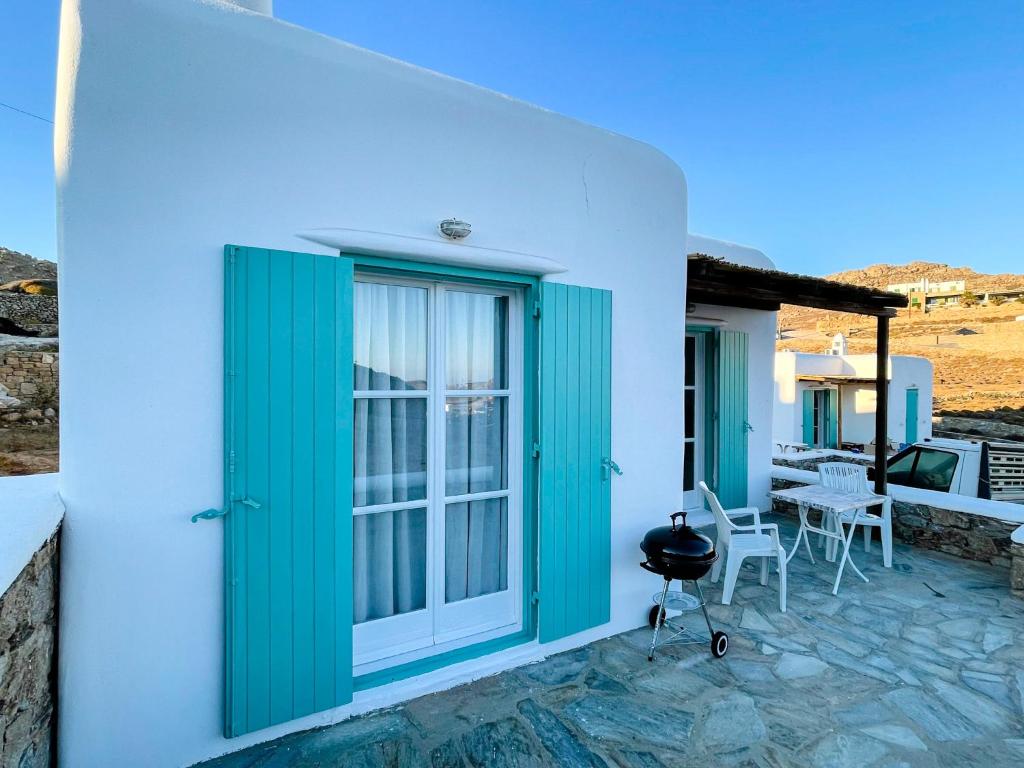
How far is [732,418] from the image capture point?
6465mm

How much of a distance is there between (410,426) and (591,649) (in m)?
1.98

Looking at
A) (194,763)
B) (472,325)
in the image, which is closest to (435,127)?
(472,325)

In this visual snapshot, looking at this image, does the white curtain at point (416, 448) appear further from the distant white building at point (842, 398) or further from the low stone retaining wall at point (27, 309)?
the distant white building at point (842, 398)

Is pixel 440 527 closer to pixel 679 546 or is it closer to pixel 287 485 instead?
pixel 287 485

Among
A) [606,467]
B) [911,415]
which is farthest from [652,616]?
[911,415]

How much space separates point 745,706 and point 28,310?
14.2 metres

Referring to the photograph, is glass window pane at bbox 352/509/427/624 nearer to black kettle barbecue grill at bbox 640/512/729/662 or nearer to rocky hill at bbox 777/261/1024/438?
black kettle barbecue grill at bbox 640/512/729/662

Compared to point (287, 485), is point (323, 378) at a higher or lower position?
higher

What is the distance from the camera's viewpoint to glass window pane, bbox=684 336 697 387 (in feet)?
21.2

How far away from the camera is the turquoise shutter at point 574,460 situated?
3.29 meters

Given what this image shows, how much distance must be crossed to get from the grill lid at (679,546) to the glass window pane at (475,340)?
4.67 feet

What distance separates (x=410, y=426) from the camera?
121 inches

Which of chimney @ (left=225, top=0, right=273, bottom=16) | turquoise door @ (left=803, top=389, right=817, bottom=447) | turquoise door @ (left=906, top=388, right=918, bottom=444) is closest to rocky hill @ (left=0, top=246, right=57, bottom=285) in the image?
chimney @ (left=225, top=0, right=273, bottom=16)

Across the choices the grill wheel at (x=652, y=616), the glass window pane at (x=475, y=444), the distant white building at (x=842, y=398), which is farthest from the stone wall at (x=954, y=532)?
the distant white building at (x=842, y=398)
